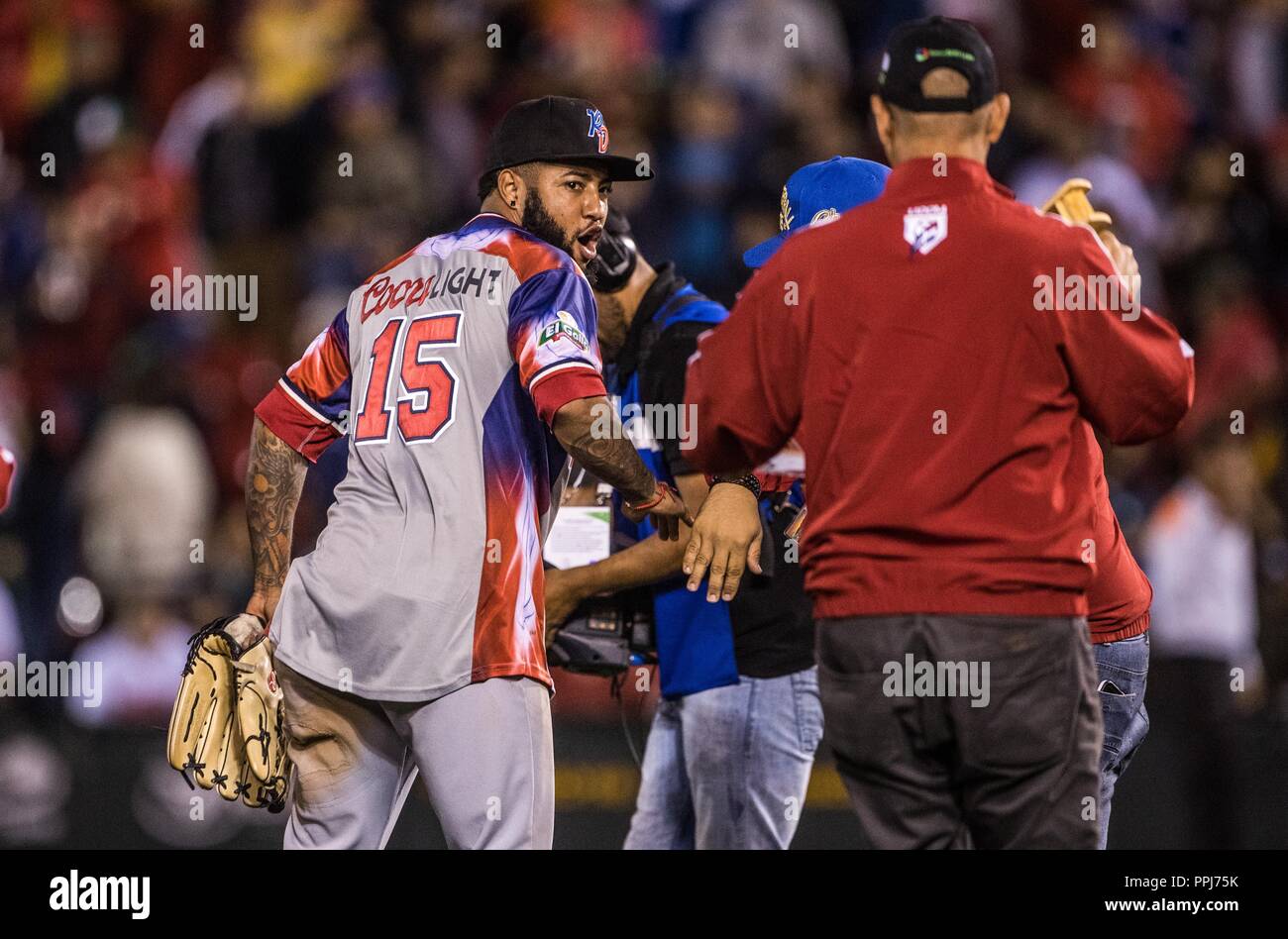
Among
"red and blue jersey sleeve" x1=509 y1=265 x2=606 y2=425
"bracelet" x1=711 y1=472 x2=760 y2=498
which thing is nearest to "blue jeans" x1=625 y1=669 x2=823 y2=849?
"bracelet" x1=711 y1=472 x2=760 y2=498

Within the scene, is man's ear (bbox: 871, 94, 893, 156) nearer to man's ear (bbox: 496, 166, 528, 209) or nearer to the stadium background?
man's ear (bbox: 496, 166, 528, 209)

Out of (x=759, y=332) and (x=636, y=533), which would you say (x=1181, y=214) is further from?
(x=759, y=332)

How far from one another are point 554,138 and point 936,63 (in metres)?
1.37

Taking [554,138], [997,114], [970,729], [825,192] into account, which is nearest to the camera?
[970,729]

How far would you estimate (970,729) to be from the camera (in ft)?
12.0

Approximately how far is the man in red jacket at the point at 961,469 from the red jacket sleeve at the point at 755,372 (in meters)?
0.02

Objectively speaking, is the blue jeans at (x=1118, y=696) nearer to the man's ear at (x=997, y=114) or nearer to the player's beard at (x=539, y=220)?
the man's ear at (x=997, y=114)

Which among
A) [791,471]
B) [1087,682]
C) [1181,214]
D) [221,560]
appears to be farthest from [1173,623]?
[1087,682]

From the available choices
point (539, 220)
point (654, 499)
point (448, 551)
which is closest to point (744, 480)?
point (654, 499)

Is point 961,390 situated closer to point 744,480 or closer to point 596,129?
point 744,480

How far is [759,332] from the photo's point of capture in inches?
152

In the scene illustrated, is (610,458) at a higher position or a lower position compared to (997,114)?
lower

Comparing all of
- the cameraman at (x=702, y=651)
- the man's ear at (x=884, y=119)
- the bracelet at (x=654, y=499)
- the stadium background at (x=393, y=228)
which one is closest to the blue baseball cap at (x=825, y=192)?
the cameraman at (x=702, y=651)
